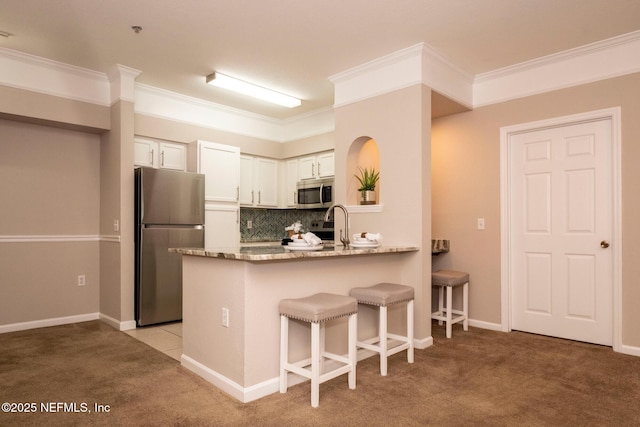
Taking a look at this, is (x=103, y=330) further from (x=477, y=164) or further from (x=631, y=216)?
(x=631, y=216)

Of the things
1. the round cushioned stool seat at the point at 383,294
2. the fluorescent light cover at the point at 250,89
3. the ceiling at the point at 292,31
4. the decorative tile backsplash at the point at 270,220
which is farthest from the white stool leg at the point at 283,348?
the decorative tile backsplash at the point at 270,220

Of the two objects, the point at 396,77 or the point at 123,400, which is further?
the point at 396,77

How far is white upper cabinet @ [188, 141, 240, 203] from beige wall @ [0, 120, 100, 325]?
3.66 ft

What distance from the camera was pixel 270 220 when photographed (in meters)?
6.46

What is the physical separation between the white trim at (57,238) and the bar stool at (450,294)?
3.37 meters

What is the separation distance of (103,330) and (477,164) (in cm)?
428

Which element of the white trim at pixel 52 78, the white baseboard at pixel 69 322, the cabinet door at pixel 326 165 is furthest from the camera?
the cabinet door at pixel 326 165

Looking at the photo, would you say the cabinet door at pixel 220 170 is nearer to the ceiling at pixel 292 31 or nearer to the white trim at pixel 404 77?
the ceiling at pixel 292 31

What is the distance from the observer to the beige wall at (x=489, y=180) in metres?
3.43

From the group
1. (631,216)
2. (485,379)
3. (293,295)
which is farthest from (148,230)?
(631,216)

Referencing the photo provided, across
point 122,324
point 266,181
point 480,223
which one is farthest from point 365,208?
point 122,324

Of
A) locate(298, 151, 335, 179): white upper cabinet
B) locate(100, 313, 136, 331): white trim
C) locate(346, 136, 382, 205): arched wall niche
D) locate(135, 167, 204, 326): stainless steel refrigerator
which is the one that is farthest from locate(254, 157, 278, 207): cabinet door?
locate(100, 313, 136, 331): white trim

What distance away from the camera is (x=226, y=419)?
2.26 metres

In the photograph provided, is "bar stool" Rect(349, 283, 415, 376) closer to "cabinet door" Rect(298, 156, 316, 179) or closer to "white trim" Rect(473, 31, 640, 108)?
"white trim" Rect(473, 31, 640, 108)
